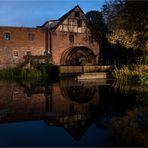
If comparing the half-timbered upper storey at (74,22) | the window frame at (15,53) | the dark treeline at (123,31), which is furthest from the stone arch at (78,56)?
the window frame at (15,53)

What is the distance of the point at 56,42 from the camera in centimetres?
4284

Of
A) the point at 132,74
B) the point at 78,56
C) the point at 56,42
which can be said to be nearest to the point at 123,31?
the point at 132,74

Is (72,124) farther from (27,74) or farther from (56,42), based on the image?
(56,42)

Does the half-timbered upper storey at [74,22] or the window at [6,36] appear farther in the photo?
the half-timbered upper storey at [74,22]

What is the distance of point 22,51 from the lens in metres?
41.2

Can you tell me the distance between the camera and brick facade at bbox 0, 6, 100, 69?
4054cm

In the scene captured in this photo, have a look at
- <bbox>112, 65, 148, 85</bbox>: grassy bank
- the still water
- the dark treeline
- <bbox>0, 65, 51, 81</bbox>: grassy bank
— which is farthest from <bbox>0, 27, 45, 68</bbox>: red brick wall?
the still water

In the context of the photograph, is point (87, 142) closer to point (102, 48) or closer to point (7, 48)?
point (7, 48)

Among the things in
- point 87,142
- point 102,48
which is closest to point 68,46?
point 102,48

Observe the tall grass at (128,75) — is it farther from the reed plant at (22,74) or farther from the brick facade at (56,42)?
the brick facade at (56,42)

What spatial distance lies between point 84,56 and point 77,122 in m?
34.9

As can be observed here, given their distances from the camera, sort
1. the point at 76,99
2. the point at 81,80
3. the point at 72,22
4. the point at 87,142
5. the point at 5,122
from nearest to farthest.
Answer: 1. the point at 87,142
2. the point at 5,122
3. the point at 76,99
4. the point at 81,80
5. the point at 72,22

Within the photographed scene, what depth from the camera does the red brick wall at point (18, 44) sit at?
40.2m

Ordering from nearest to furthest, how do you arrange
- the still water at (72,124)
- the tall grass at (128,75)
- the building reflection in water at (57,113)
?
the still water at (72,124)
the building reflection in water at (57,113)
the tall grass at (128,75)
